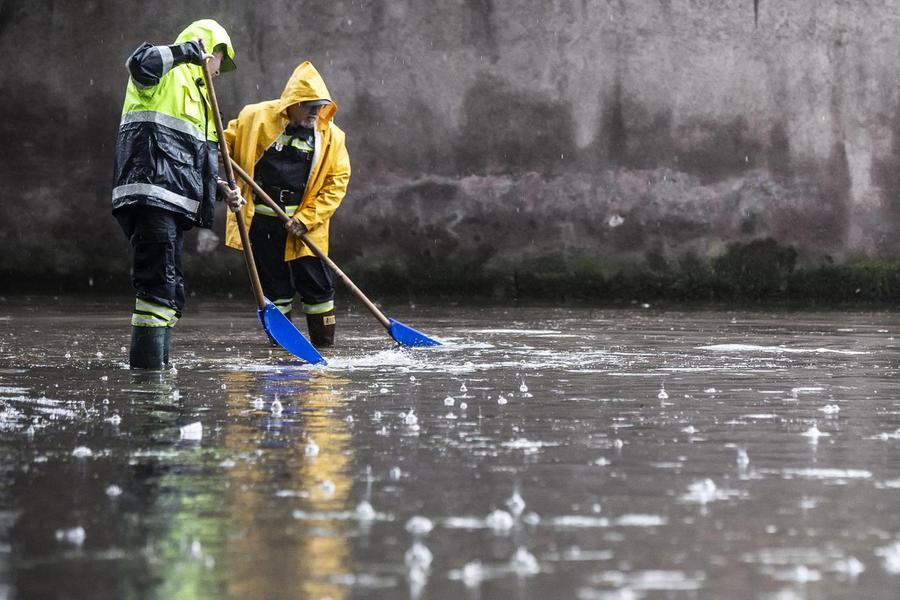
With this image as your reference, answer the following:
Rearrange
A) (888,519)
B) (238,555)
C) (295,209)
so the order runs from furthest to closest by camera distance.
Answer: (295,209) → (888,519) → (238,555)

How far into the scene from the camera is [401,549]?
11.0 ft

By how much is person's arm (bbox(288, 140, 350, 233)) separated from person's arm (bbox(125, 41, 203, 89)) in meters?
1.85

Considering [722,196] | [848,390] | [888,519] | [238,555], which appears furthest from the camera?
[722,196]

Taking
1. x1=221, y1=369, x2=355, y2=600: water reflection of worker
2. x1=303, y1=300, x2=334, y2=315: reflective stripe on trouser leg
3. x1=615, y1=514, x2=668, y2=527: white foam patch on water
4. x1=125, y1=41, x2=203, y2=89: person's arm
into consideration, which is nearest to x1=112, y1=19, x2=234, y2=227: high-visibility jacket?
x1=125, y1=41, x2=203, y2=89: person's arm

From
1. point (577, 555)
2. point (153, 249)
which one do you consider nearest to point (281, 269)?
point (153, 249)

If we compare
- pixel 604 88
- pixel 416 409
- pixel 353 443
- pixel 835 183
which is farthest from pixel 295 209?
pixel 835 183

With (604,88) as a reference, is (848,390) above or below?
below

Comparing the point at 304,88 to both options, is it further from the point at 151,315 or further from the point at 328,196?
the point at 151,315

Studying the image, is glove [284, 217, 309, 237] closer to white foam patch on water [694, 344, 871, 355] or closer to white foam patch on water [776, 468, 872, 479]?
white foam patch on water [694, 344, 871, 355]

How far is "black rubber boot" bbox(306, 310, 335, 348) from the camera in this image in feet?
29.0

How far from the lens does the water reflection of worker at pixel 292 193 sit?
348 inches

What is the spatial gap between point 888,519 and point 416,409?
2.29 meters

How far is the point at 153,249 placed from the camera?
7180 mm

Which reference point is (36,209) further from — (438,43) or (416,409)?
(416,409)
